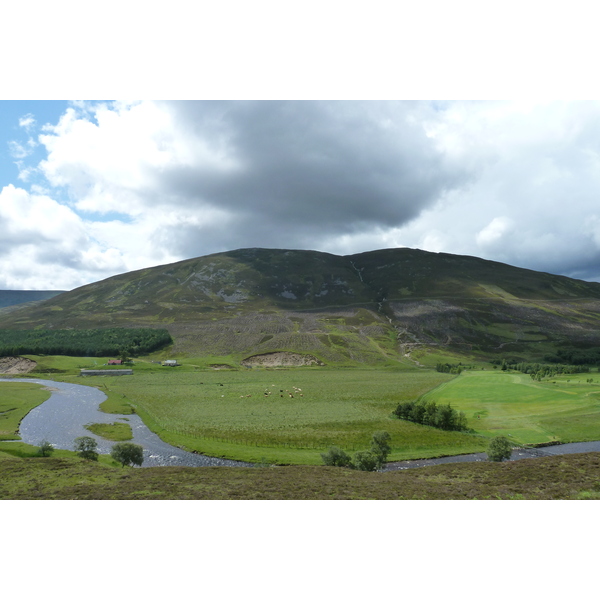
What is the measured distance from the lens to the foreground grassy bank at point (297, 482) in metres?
33.2

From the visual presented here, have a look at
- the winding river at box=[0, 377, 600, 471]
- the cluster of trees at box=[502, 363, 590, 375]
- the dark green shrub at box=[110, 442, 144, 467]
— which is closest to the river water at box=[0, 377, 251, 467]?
the winding river at box=[0, 377, 600, 471]

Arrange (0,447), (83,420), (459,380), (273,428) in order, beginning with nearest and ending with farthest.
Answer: (0,447) → (273,428) → (83,420) → (459,380)

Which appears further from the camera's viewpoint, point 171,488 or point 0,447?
point 0,447

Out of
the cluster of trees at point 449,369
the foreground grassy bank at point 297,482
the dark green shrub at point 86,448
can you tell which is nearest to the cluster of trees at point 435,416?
the foreground grassy bank at point 297,482

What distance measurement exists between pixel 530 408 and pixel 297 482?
65.7 m

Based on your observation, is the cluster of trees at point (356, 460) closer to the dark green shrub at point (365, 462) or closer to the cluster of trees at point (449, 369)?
the dark green shrub at point (365, 462)

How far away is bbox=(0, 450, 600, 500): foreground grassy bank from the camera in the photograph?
3322 centimetres

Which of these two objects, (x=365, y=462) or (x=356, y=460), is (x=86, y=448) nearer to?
(x=356, y=460)

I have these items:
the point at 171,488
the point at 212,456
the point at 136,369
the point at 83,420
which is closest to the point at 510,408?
the point at 212,456

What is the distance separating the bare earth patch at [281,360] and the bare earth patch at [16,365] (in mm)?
92347

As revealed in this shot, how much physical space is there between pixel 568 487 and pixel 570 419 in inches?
1748

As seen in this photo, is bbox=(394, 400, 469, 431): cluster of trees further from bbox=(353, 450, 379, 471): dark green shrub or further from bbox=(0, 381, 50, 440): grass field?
bbox=(0, 381, 50, 440): grass field

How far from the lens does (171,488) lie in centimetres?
3538

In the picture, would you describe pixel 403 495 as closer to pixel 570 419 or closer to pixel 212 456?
pixel 212 456
